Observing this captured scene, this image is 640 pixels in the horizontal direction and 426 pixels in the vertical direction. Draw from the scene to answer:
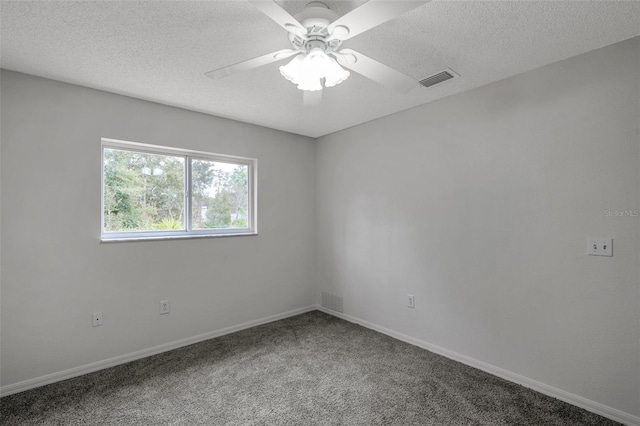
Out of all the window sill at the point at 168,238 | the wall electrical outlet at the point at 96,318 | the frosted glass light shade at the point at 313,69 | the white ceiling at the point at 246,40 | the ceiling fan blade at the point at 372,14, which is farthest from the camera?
the window sill at the point at 168,238

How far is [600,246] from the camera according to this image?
1.92 metres

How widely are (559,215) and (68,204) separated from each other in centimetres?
355

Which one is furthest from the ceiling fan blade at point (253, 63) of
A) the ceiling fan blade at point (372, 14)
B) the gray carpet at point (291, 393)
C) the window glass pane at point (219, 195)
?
the gray carpet at point (291, 393)

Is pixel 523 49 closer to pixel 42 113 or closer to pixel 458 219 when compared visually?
pixel 458 219

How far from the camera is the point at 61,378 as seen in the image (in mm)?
2314

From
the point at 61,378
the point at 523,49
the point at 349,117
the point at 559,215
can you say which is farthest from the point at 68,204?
the point at 559,215

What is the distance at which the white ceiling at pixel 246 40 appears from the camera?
153 cm

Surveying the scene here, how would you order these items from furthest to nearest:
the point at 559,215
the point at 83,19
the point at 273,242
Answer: the point at 273,242 → the point at 559,215 → the point at 83,19

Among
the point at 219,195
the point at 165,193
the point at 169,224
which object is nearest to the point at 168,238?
the point at 169,224

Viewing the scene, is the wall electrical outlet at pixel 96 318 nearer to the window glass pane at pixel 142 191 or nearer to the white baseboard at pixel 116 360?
the white baseboard at pixel 116 360

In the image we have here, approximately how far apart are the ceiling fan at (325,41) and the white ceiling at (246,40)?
18 centimetres

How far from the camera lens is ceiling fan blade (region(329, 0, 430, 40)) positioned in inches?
43.3

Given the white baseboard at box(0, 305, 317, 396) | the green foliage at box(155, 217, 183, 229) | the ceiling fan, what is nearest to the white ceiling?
the ceiling fan

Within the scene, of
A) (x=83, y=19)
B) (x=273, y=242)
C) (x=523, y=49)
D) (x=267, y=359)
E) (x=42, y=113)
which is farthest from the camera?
(x=273, y=242)
